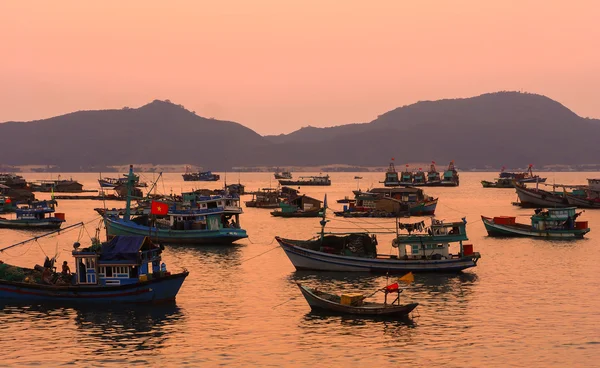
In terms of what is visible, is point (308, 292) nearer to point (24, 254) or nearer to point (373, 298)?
point (373, 298)

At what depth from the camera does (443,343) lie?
42000mm

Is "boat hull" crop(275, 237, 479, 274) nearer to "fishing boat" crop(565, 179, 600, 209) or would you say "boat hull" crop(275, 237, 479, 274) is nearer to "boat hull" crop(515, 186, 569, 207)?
"boat hull" crop(515, 186, 569, 207)

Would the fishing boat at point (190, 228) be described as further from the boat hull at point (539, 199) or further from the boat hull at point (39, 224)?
the boat hull at point (539, 199)

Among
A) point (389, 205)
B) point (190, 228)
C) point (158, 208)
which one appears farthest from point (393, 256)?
point (389, 205)

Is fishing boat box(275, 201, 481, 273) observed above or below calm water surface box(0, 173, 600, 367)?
above

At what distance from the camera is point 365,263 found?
63.2m

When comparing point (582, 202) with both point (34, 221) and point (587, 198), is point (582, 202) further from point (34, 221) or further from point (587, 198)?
point (34, 221)

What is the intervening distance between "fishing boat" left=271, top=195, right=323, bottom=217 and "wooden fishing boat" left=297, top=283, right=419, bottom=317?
84.2 m

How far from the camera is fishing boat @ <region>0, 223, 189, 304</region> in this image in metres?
49.8

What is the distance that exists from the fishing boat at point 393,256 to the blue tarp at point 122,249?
54.9ft

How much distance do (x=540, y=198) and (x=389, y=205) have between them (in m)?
36.3

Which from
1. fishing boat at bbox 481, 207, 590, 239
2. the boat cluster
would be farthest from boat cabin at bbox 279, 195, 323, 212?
fishing boat at bbox 481, 207, 590, 239

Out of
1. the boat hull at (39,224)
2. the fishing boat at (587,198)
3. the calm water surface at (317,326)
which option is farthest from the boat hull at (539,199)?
the boat hull at (39,224)

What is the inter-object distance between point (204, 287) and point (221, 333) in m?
15.2
